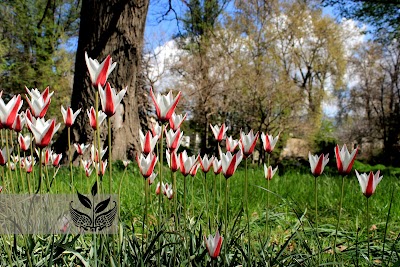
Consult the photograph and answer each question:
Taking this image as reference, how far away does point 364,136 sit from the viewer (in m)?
25.2

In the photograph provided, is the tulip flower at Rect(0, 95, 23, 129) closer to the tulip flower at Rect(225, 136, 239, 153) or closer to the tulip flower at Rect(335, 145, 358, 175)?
the tulip flower at Rect(225, 136, 239, 153)

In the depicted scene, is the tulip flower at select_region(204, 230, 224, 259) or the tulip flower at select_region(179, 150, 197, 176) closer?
the tulip flower at select_region(204, 230, 224, 259)

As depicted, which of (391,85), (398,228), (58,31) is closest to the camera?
(398,228)

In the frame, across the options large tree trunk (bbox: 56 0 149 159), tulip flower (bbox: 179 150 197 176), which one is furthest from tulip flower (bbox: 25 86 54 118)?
large tree trunk (bbox: 56 0 149 159)

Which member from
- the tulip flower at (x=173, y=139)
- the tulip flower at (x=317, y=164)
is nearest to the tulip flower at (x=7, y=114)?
the tulip flower at (x=173, y=139)

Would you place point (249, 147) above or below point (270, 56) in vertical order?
below

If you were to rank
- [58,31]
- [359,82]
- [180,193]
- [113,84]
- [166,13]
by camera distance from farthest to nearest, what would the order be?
[359,82], [58,31], [166,13], [113,84], [180,193]

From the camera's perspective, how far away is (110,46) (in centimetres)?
534

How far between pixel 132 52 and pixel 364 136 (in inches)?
934

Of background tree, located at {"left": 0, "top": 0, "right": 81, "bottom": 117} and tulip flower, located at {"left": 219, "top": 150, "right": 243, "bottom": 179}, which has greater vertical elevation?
background tree, located at {"left": 0, "top": 0, "right": 81, "bottom": 117}

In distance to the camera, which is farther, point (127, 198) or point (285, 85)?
point (285, 85)

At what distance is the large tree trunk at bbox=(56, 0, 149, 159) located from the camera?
207 inches

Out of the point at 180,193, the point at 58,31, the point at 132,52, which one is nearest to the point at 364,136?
the point at 58,31

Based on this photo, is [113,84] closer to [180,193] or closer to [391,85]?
[180,193]
